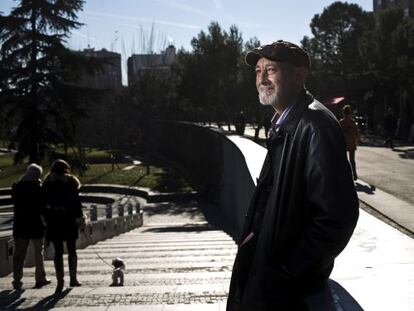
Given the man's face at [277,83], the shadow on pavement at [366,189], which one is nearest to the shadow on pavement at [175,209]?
the shadow on pavement at [366,189]

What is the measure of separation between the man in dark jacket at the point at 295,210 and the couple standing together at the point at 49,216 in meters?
4.94

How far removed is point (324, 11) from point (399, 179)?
5074 centimetres

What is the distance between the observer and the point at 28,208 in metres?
7.32

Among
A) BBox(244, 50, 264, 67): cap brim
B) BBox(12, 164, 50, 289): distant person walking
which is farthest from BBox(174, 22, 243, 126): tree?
BBox(244, 50, 264, 67): cap brim

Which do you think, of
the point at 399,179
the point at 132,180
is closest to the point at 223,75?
the point at 132,180

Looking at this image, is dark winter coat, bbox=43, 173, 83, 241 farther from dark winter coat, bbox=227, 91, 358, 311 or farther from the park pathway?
dark winter coat, bbox=227, 91, 358, 311

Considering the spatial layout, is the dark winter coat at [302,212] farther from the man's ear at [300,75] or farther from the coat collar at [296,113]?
the man's ear at [300,75]

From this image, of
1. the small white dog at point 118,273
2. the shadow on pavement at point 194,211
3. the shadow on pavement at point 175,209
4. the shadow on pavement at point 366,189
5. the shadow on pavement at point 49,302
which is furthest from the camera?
the shadow on pavement at point 175,209

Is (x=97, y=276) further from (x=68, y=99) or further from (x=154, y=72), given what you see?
(x=154, y=72)

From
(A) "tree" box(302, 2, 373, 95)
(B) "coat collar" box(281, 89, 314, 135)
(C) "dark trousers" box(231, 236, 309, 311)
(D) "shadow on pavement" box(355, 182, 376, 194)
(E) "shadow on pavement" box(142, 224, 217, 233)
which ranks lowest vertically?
(E) "shadow on pavement" box(142, 224, 217, 233)

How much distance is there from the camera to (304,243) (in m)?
2.01

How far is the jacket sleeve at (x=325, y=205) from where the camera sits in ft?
6.55

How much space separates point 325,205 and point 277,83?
58 centimetres

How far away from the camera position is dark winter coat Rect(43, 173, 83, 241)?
700 cm
